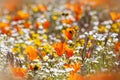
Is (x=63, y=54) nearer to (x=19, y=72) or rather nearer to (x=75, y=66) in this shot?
(x=75, y=66)

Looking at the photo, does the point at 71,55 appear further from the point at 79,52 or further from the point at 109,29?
the point at 109,29

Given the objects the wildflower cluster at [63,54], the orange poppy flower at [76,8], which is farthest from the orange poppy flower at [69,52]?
the orange poppy flower at [76,8]

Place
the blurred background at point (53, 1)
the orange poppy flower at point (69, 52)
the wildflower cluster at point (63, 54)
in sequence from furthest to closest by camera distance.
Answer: the blurred background at point (53, 1), the orange poppy flower at point (69, 52), the wildflower cluster at point (63, 54)

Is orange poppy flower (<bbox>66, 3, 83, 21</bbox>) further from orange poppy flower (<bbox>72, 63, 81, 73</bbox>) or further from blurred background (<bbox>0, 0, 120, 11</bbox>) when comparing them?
orange poppy flower (<bbox>72, 63, 81, 73</bbox>)

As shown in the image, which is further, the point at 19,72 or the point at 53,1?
the point at 53,1

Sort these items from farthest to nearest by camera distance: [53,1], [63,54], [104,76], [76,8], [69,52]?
[53,1]
[76,8]
[63,54]
[69,52]
[104,76]

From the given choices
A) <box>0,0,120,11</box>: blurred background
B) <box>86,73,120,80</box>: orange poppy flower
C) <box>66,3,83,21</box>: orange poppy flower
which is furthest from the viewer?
<box>0,0,120,11</box>: blurred background

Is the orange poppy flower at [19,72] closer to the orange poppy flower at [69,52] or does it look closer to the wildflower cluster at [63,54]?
the wildflower cluster at [63,54]

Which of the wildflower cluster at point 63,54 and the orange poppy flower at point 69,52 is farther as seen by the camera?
the orange poppy flower at point 69,52

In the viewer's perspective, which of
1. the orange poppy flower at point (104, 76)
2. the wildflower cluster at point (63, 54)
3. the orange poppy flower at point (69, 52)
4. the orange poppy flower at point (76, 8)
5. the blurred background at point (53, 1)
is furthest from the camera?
the blurred background at point (53, 1)

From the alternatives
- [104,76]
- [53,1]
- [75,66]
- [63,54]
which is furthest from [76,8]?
[104,76]

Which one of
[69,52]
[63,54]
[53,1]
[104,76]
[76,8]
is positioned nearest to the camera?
[104,76]

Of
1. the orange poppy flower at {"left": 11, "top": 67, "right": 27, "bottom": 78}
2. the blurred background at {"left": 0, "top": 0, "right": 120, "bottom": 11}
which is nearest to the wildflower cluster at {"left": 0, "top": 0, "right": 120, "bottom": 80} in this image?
the orange poppy flower at {"left": 11, "top": 67, "right": 27, "bottom": 78}

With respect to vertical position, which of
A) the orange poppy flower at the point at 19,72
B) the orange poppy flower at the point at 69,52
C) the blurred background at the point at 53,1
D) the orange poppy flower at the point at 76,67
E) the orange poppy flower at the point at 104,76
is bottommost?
the orange poppy flower at the point at 104,76
